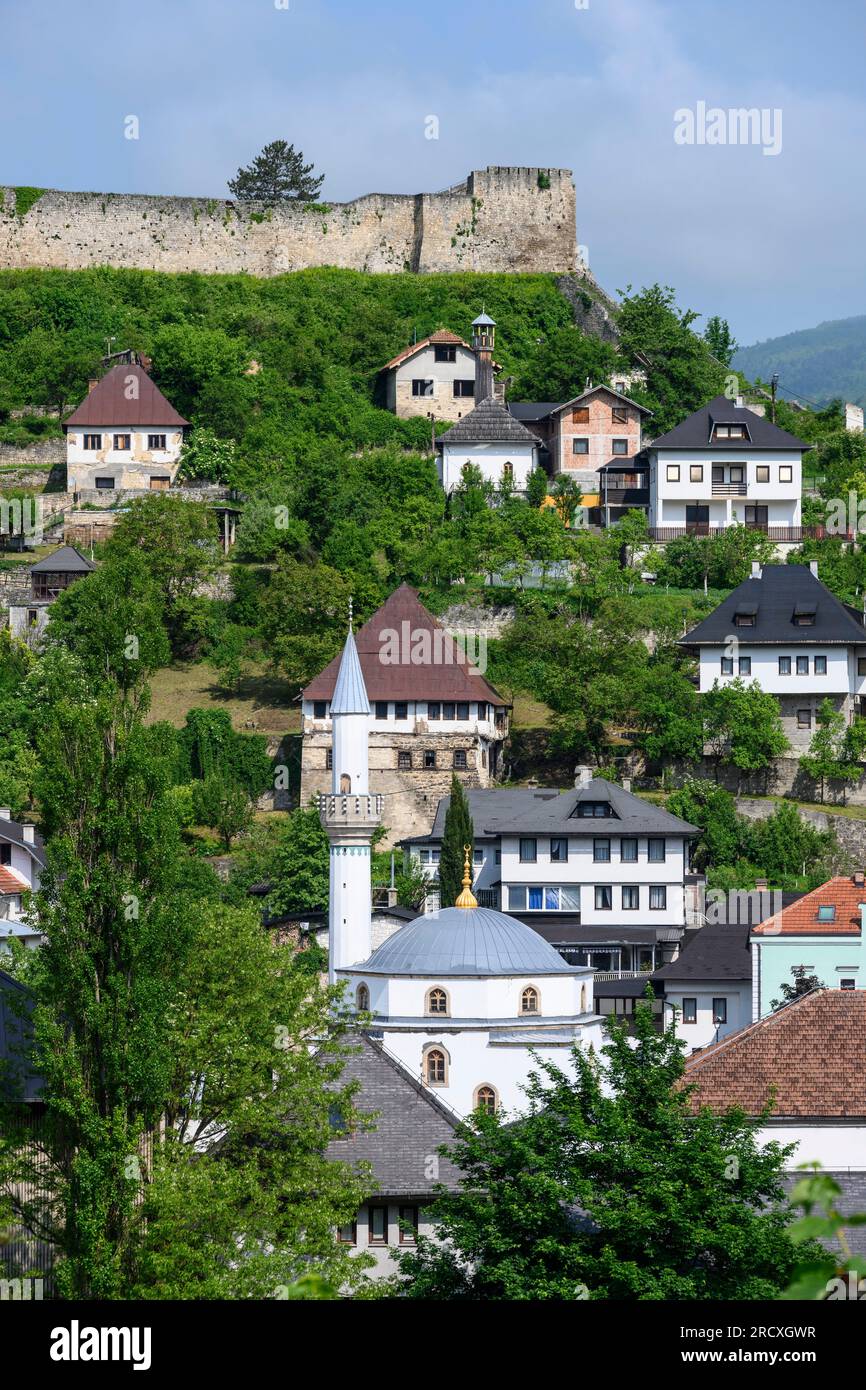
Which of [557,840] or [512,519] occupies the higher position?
[512,519]

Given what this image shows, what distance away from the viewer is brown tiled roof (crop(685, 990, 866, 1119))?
38938 mm

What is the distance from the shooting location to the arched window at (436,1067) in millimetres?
49312

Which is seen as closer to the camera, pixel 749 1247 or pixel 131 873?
pixel 749 1247

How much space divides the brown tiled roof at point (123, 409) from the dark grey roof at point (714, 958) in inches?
1407

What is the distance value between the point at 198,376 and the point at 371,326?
9.33 m

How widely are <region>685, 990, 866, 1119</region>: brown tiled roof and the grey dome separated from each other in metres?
9.35

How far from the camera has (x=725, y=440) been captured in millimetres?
84188

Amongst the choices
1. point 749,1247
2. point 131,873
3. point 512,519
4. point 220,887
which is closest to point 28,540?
point 512,519

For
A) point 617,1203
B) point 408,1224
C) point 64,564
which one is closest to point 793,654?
point 64,564

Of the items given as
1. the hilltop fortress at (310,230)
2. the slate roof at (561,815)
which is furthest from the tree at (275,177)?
the slate roof at (561,815)

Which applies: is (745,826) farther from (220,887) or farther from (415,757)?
(220,887)

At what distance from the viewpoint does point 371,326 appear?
98.0 metres

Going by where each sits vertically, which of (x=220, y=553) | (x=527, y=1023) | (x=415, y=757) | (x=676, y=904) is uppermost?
(x=220, y=553)

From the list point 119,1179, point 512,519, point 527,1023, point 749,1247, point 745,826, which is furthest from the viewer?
point 512,519
